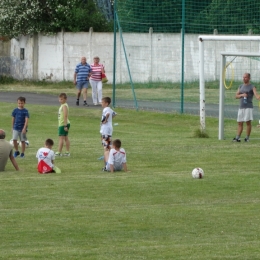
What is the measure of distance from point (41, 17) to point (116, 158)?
104 feet

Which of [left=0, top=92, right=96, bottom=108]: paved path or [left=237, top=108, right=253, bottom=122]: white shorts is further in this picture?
[left=0, top=92, right=96, bottom=108]: paved path

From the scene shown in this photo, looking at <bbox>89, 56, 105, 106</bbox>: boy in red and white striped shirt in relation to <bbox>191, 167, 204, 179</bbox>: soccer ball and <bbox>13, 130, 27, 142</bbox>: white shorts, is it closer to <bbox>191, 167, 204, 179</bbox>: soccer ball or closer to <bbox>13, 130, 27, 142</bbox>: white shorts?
<bbox>13, 130, 27, 142</bbox>: white shorts

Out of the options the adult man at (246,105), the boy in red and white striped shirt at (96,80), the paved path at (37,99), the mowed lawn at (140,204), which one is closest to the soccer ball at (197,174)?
the mowed lawn at (140,204)

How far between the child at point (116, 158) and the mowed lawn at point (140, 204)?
0.24 m

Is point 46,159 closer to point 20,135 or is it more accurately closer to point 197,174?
point 20,135

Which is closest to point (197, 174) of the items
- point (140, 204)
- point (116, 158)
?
point (116, 158)

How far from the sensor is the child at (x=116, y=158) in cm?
1698

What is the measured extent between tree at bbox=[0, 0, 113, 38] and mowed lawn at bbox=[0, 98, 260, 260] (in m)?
24.7

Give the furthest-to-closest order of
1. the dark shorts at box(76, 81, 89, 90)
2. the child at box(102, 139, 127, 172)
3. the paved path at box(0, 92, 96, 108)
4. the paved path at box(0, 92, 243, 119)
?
the paved path at box(0, 92, 96, 108)
the dark shorts at box(76, 81, 89, 90)
the paved path at box(0, 92, 243, 119)
the child at box(102, 139, 127, 172)

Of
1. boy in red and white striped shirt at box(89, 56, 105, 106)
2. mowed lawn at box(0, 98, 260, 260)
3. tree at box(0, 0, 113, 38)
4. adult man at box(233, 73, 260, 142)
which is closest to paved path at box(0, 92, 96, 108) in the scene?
boy in red and white striped shirt at box(89, 56, 105, 106)

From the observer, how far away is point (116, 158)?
1727cm

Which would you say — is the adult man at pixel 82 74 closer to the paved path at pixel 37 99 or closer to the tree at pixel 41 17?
the paved path at pixel 37 99

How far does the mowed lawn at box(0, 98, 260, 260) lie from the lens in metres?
10.8

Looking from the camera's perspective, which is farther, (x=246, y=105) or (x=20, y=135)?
(x=246, y=105)
